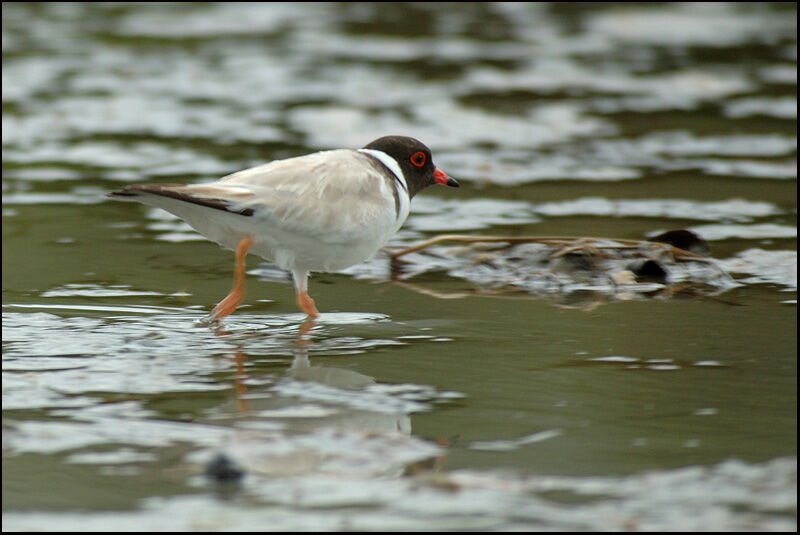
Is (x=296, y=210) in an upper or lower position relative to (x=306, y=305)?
upper

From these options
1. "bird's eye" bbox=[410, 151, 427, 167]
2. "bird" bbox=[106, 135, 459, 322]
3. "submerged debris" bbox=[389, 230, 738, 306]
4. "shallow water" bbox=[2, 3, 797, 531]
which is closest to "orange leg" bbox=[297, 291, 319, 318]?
"bird" bbox=[106, 135, 459, 322]

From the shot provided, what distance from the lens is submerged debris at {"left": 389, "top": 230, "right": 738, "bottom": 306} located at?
8.13 m

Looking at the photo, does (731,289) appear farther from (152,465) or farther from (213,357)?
(152,465)

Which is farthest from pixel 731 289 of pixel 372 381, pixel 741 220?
pixel 372 381

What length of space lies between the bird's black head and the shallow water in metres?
0.70

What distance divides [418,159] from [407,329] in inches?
54.1

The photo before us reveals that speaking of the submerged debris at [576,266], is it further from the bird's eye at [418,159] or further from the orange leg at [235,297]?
the orange leg at [235,297]

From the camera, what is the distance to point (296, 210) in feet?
22.8

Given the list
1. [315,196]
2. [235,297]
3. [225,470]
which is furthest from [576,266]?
[225,470]

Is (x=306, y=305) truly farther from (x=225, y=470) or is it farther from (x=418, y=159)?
(x=225, y=470)

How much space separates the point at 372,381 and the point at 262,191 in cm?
147

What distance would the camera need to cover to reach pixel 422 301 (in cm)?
785

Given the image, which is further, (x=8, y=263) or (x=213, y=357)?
(x=8, y=263)

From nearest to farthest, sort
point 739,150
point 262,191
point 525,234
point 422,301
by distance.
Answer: point 262,191
point 422,301
point 525,234
point 739,150
